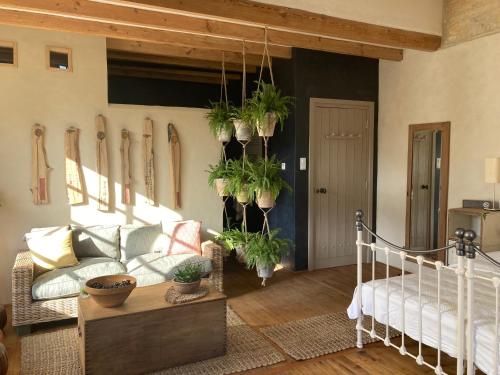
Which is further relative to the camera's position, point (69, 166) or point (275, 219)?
point (275, 219)

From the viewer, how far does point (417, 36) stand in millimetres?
4480

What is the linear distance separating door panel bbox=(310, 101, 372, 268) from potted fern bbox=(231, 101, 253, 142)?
3.60ft

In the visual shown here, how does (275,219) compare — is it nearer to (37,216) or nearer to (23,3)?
(37,216)

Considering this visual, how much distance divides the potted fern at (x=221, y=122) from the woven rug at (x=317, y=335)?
86.8 inches

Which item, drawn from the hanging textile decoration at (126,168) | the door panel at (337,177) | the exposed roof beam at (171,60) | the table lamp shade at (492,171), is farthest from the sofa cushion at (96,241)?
the table lamp shade at (492,171)

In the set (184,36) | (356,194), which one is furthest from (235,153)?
(184,36)

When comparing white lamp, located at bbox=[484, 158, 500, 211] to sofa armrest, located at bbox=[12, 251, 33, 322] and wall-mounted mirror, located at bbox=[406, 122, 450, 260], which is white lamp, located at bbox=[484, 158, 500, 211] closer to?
wall-mounted mirror, located at bbox=[406, 122, 450, 260]

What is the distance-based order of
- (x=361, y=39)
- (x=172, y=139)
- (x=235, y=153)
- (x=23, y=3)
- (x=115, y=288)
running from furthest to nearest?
(x=235, y=153) → (x=172, y=139) → (x=361, y=39) → (x=23, y=3) → (x=115, y=288)

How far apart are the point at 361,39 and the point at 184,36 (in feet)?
6.06

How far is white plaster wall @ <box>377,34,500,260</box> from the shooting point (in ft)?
14.1

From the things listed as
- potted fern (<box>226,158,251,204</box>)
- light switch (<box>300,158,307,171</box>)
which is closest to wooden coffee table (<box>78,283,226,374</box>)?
potted fern (<box>226,158,251,204</box>)

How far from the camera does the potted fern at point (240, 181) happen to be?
442 centimetres

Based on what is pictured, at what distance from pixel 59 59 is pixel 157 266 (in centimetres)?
236

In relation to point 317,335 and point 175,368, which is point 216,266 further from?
point 175,368
